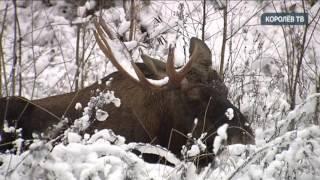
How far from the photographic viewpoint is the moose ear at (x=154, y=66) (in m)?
4.84

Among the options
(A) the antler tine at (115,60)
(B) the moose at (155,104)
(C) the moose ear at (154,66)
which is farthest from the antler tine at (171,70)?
(C) the moose ear at (154,66)

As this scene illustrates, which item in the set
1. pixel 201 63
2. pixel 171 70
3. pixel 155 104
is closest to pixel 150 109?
pixel 155 104

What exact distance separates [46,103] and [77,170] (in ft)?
8.58

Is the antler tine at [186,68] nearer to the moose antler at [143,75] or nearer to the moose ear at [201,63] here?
the moose antler at [143,75]

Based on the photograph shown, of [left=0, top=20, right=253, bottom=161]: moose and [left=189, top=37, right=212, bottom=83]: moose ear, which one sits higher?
[left=189, top=37, right=212, bottom=83]: moose ear

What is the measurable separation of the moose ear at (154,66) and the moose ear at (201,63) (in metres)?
0.27

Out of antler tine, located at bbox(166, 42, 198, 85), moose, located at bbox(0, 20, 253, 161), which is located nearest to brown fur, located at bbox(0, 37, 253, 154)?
A: moose, located at bbox(0, 20, 253, 161)

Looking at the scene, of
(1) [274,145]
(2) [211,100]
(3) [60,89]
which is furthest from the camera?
(3) [60,89]

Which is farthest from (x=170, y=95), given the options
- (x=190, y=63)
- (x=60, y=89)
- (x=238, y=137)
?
(x=60, y=89)

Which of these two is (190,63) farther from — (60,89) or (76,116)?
(60,89)

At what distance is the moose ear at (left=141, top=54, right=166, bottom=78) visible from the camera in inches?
191

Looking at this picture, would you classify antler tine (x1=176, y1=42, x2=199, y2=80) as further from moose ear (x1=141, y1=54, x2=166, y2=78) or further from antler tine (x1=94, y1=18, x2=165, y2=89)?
moose ear (x1=141, y1=54, x2=166, y2=78)

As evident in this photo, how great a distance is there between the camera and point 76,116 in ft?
15.6

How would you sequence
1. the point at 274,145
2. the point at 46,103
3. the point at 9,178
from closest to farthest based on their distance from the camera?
the point at 9,178 < the point at 274,145 < the point at 46,103
